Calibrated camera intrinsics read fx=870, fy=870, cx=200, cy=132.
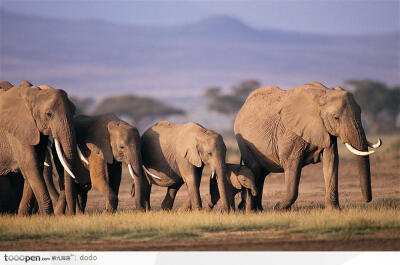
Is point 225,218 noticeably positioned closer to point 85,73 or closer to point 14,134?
point 14,134

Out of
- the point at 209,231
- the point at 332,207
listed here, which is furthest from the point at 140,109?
the point at 209,231

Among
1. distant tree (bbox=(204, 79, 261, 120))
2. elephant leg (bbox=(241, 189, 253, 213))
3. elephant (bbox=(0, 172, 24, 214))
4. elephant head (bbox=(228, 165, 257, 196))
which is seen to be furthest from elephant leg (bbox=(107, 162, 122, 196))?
distant tree (bbox=(204, 79, 261, 120))

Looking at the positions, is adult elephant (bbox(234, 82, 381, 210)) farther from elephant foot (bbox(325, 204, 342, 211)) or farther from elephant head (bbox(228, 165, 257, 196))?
elephant head (bbox(228, 165, 257, 196))

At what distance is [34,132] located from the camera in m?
13.7

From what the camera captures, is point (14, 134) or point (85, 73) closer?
point (14, 134)

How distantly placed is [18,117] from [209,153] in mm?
3139

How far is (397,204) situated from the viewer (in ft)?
51.0

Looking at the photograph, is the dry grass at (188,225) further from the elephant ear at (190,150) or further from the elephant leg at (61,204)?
the elephant ear at (190,150)

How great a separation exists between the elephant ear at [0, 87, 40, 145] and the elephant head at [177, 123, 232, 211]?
2.58 m

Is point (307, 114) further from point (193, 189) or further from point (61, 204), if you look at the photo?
point (61, 204)

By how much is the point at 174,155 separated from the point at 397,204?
4.09 meters

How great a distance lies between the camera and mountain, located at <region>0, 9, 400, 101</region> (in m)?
92.8

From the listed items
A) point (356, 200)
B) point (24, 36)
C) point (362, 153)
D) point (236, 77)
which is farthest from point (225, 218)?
point (236, 77)

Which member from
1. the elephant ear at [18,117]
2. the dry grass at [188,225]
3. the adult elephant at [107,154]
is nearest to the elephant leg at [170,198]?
the adult elephant at [107,154]
